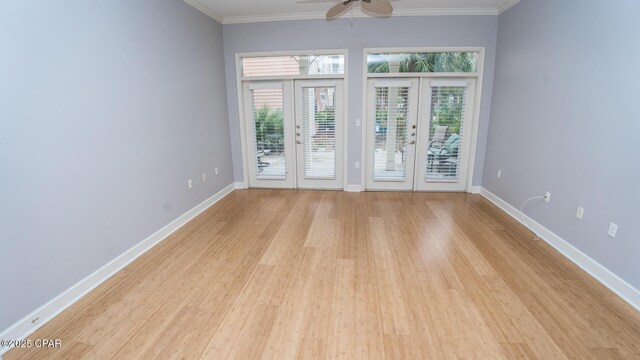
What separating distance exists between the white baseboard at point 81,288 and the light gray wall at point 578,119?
4335 mm

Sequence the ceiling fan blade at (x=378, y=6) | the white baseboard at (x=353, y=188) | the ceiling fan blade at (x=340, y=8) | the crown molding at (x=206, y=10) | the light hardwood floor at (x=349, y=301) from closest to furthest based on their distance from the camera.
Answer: the light hardwood floor at (x=349, y=301) < the ceiling fan blade at (x=378, y=6) < the ceiling fan blade at (x=340, y=8) < the crown molding at (x=206, y=10) < the white baseboard at (x=353, y=188)

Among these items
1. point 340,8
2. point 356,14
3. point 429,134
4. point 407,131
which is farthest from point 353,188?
point 340,8

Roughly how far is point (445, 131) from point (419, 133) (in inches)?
16.9

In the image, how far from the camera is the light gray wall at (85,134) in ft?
6.26

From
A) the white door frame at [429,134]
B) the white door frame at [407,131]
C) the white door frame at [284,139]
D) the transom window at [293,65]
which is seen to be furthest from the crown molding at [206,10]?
the white door frame at [429,134]

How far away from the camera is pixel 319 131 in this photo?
5.23 m

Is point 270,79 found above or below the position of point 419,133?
above

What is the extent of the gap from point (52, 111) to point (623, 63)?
443cm

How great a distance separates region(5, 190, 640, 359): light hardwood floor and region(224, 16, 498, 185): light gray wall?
7.31 feet

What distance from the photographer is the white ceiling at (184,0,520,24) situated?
4176 mm

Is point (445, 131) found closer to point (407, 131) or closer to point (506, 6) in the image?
point (407, 131)

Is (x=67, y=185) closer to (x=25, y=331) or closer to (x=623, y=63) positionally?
(x=25, y=331)

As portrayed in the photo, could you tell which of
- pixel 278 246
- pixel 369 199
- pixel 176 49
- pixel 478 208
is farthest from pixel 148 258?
pixel 478 208

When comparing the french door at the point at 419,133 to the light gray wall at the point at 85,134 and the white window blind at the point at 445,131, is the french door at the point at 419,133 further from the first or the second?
the light gray wall at the point at 85,134
